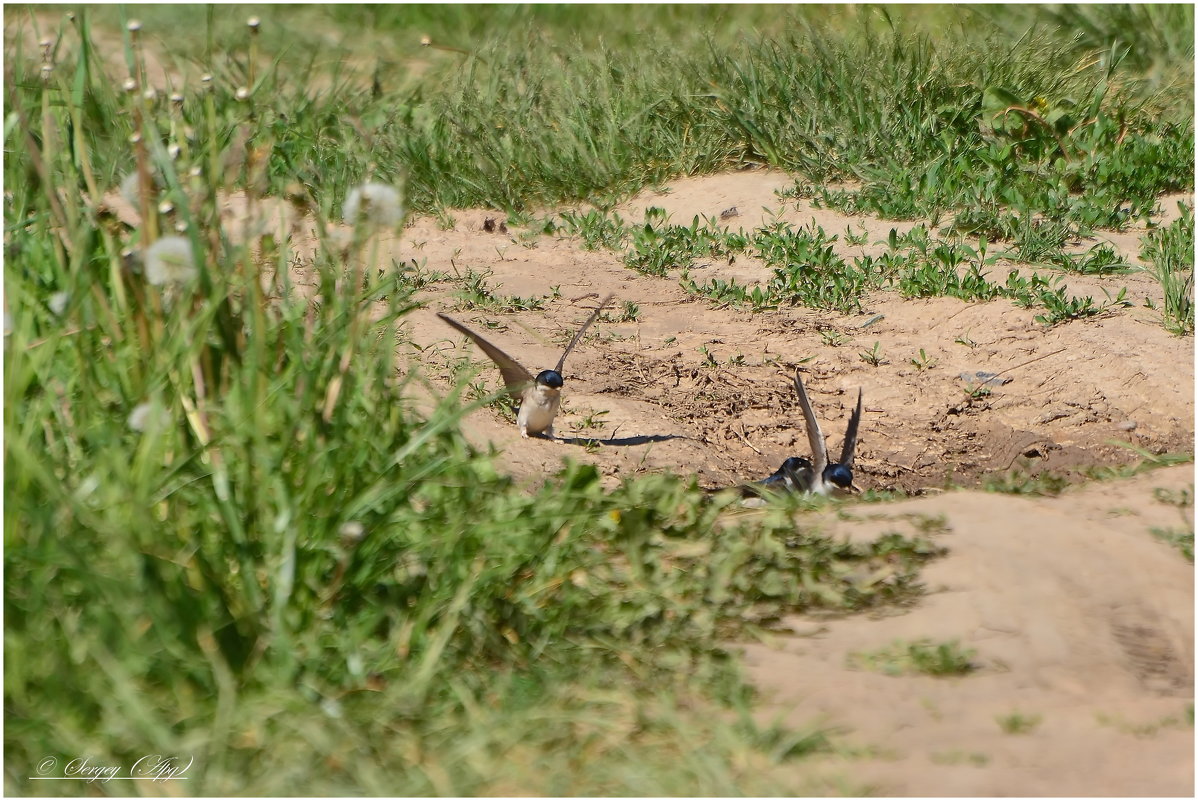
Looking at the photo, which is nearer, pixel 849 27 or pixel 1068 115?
pixel 1068 115

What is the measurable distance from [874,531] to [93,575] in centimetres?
174

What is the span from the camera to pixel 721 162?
6.44m

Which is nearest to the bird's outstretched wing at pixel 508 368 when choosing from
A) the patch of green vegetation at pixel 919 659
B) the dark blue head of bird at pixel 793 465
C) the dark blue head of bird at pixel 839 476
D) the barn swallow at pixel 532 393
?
the barn swallow at pixel 532 393

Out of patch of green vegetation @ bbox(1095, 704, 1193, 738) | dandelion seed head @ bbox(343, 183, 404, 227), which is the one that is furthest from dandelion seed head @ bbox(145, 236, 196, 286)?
patch of green vegetation @ bbox(1095, 704, 1193, 738)

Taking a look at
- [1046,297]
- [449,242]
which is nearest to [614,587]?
[1046,297]

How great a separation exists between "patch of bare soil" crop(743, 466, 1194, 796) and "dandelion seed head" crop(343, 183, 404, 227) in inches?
43.5

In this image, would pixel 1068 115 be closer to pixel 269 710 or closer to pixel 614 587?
pixel 614 587

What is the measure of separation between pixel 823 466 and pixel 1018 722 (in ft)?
5.78

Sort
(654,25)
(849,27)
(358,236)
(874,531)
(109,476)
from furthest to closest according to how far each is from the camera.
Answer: (654,25) < (849,27) < (874,531) < (358,236) < (109,476)

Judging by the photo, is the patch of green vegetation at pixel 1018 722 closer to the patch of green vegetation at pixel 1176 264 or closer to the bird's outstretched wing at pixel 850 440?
the bird's outstretched wing at pixel 850 440

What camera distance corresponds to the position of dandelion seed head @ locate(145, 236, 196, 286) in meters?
2.52

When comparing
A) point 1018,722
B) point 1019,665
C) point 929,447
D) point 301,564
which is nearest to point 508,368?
point 929,447

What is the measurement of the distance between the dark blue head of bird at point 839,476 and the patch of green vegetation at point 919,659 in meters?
1.30

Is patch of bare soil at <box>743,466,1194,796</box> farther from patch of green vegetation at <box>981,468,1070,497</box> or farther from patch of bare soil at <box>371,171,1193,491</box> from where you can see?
patch of bare soil at <box>371,171,1193,491</box>
